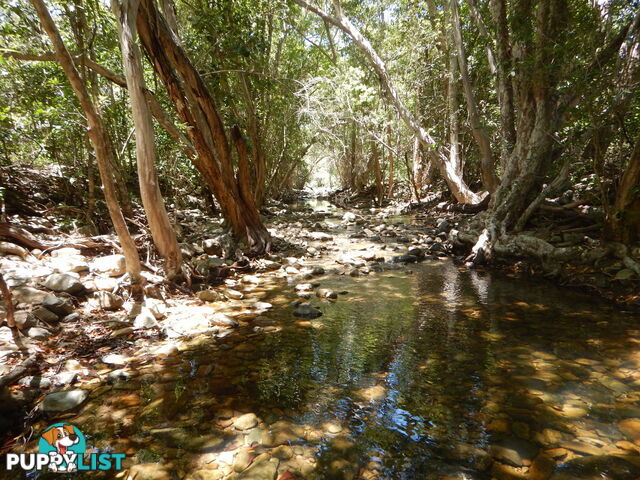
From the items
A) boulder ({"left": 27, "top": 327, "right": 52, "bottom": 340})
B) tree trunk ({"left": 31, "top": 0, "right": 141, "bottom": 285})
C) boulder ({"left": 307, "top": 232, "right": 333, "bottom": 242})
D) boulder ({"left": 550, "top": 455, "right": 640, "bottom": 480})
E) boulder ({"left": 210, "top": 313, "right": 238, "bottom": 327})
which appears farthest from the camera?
boulder ({"left": 307, "top": 232, "right": 333, "bottom": 242})

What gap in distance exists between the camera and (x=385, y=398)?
265 centimetres

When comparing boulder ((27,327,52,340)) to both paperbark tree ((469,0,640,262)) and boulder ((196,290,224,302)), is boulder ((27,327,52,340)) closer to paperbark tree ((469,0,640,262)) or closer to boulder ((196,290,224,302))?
boulder ((196,290,224,302))

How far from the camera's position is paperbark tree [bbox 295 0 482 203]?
30.7 feet

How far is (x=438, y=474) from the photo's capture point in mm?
1923

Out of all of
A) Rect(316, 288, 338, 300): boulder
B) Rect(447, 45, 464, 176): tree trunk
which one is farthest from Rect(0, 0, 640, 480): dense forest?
Rect(447, 45, 464, 176): tree trunk

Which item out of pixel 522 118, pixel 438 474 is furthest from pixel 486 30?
pixel 438 474

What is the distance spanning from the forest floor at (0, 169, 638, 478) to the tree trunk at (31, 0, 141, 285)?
0.51 m

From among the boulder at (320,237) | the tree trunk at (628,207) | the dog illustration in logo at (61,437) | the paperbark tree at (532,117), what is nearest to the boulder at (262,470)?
the dog illustration in logo at (61,437)

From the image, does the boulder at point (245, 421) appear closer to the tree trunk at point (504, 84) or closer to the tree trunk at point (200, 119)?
the tree trunk at point (200, 119)

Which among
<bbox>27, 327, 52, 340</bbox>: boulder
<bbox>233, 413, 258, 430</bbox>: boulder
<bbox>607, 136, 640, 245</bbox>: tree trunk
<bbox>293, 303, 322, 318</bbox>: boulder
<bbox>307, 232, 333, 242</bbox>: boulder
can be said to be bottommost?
<bbox>233, 413, 258, 430</bbox>: boulder

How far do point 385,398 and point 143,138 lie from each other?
13.8 feet

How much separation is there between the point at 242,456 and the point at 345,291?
12.1 ft

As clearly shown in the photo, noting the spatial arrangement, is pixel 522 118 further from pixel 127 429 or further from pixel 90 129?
pixel 127 429

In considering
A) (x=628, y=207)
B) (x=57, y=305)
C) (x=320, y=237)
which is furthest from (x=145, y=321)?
(x=320, y=237)
